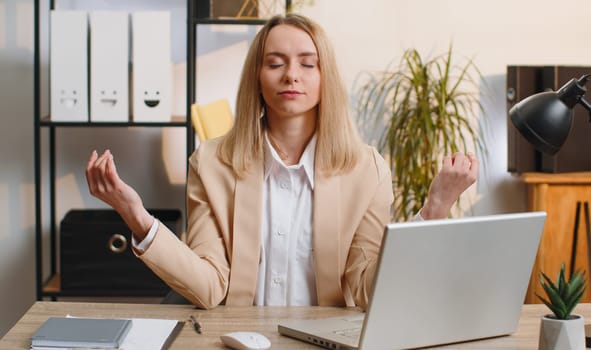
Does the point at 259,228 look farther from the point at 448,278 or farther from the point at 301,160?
the point at 448,278

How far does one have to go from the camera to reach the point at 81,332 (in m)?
1.64

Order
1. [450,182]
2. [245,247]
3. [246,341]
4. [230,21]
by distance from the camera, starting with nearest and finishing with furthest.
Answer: [246,341] < [450,182] < [245,247] < [230,21]

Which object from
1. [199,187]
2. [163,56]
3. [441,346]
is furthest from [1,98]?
[441,346]

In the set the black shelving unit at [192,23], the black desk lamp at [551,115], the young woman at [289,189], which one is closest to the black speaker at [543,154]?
the black shelving unit at [192,23]

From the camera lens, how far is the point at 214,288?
2023 mm

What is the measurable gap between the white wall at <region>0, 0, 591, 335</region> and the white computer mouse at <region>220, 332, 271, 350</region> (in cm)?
227

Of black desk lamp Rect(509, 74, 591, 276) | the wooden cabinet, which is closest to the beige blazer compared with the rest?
black desk lamp Rect(509, 74, 591, 276)

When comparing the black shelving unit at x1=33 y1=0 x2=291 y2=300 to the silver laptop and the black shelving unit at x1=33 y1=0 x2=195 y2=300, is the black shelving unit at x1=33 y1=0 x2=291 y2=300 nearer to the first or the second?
the black shelving unit at x1=33 y1=0 x2=195 y2=300

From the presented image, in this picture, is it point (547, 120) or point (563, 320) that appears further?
point (547, 120)

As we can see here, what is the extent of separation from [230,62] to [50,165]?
875mm

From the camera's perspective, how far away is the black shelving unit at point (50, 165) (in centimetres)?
343

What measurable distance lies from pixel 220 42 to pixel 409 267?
8.20ft

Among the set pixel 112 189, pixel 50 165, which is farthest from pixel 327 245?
pixel 50 165

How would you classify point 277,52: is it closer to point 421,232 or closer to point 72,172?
point 421,232
